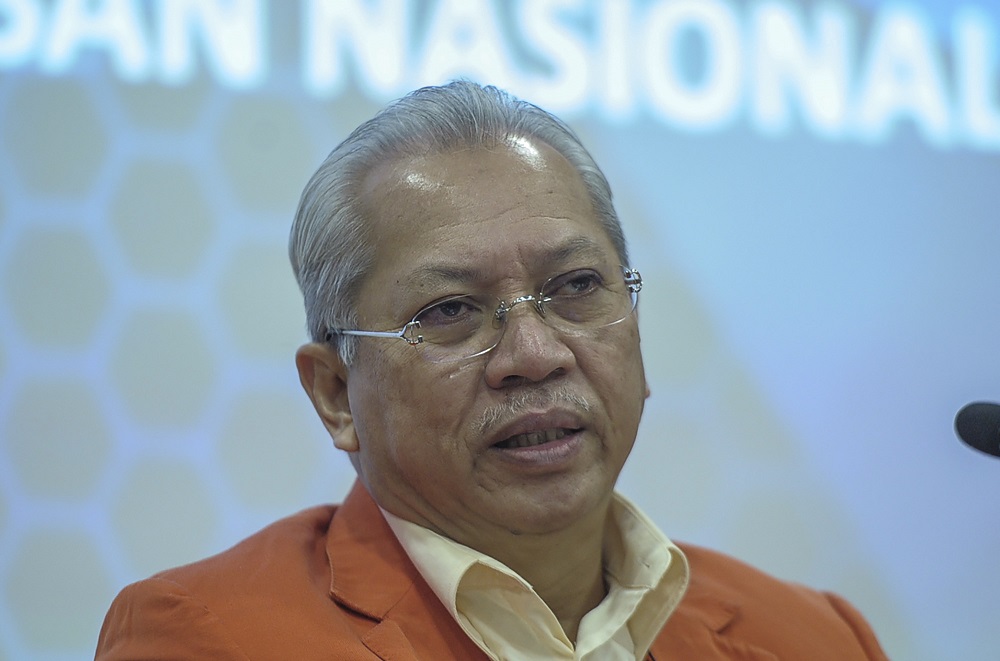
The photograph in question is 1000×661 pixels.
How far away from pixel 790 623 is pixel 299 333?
4.03 ft

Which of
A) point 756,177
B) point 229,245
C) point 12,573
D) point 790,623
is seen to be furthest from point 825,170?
point 12,573

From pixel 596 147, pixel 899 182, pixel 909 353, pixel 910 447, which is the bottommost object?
pixel 910 447

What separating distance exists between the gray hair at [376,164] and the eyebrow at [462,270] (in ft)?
0.34

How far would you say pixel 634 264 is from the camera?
2.73m

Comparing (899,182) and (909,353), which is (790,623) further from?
(899,182)

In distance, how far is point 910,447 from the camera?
2850 mm

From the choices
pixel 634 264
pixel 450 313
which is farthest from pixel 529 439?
pixel 634 264

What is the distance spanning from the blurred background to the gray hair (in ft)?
2.28

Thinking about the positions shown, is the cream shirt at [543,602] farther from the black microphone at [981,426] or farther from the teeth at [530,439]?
the black microphone at [981,426]

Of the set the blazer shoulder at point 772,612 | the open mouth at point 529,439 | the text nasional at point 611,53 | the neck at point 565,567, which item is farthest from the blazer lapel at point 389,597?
the text nasional at point 611,53

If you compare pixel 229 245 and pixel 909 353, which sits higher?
pixel 229 245

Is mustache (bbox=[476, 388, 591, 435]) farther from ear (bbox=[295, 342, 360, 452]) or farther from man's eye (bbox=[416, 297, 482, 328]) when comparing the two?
ear (bbox=[295, 342, 360, 452])

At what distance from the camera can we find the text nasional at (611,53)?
95.0 inches

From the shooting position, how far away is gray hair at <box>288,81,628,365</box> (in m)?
1.73
